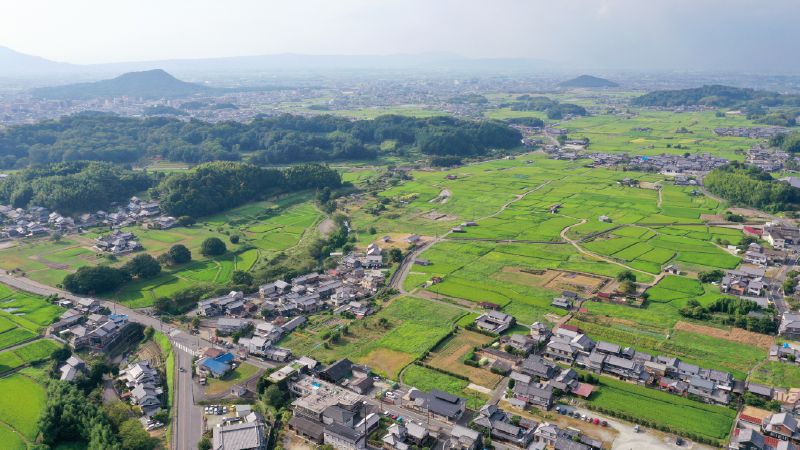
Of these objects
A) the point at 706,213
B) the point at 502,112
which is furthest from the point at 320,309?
the point at 502,112

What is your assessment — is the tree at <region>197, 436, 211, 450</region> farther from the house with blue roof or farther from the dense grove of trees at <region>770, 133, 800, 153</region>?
the dense grove of trees at <region>770, 133, 800, 153</region>

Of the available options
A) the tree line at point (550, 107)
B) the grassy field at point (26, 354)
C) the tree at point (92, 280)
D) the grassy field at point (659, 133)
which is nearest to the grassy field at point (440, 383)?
the grassy field at point (26, 354)

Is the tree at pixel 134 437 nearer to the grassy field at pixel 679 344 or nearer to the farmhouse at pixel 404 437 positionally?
the farmhouse at pixel 404 437

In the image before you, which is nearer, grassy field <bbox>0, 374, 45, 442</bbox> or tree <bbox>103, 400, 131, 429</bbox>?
tree <bbox>103, 400, 131, 429</bbox>

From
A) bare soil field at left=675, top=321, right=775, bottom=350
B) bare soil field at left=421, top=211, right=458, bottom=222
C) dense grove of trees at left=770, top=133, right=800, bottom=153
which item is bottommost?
bare soil field at left=675, top=321, right=775, bottom=350

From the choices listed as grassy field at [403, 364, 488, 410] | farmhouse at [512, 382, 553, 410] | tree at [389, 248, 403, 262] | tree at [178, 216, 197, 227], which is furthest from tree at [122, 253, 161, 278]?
farmhouse at [512, 382, 553, 410]

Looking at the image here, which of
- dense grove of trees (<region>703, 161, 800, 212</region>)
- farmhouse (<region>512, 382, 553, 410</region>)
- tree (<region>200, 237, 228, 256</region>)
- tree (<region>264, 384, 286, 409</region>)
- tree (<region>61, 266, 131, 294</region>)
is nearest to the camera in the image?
farmhouse (<region>512, 382, 553, 410</region>)

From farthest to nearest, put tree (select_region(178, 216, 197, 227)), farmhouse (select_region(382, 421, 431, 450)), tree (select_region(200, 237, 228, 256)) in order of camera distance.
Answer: tree (select_region(178, 216, 197, 227))
tree (select_region(200, 237, 228, 256))
farmhouse (select_region(382, 421, 431, 450))

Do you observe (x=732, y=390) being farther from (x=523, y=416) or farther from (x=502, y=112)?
(x=502, y=112)
